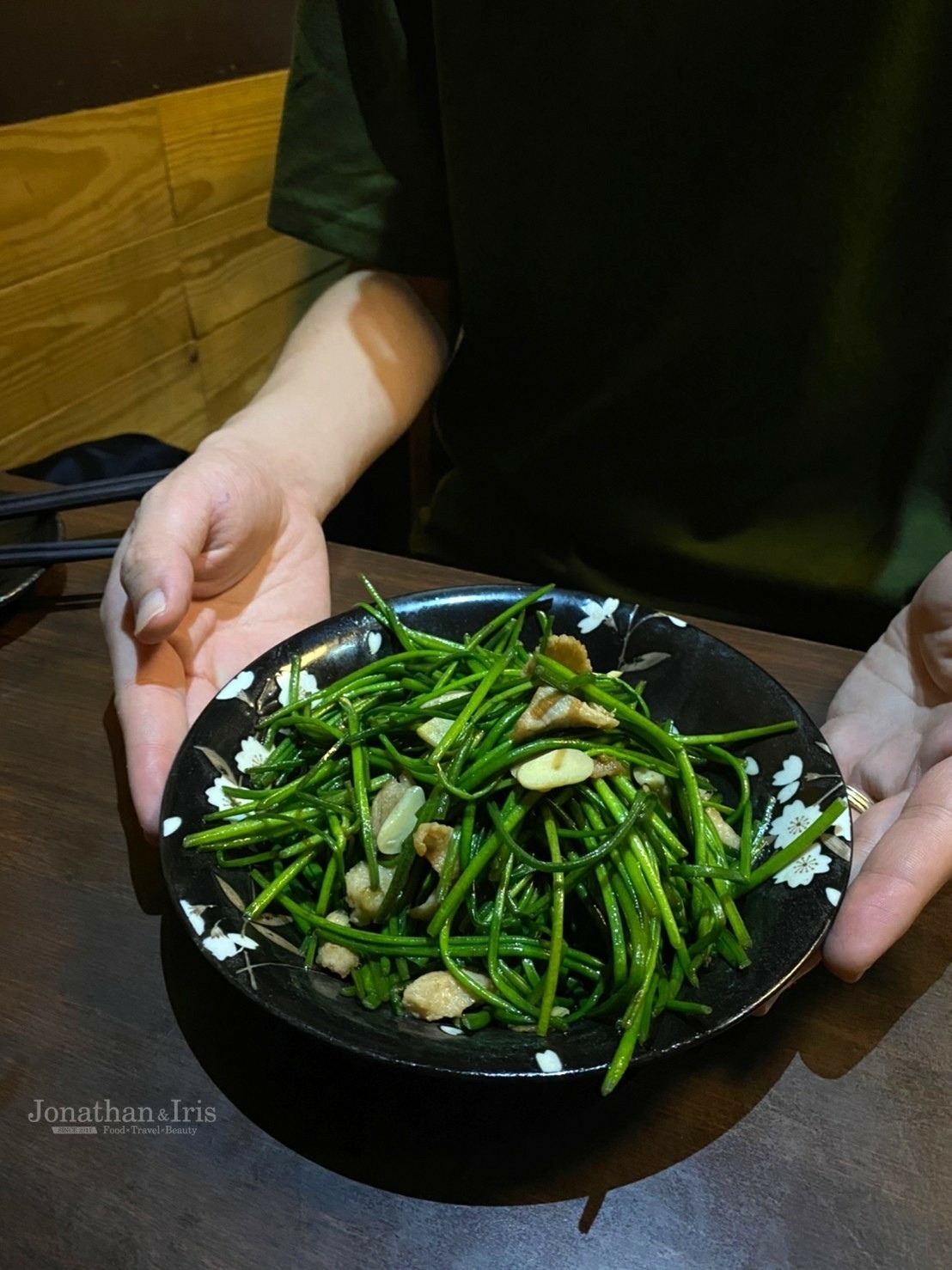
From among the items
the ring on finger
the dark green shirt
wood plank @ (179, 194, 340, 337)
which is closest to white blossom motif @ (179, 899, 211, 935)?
the ring on finger

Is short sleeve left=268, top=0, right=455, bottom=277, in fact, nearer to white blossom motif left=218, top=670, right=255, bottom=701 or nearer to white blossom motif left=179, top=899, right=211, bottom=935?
white blossom motif left=218, top=670, right=255, bottom=701

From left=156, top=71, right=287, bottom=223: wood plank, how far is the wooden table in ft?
6.77

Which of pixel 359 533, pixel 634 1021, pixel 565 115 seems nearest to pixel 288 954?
pixel 634 1021

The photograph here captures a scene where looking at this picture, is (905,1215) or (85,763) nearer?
(905,1215)

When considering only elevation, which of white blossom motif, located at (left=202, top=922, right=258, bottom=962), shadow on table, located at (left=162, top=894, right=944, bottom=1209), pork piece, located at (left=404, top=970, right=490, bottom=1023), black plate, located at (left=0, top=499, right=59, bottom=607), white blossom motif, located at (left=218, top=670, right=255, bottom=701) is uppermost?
white blossom motif, located at (left=218, top=670, right=255, bottom=701)

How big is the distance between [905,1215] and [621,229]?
114cm

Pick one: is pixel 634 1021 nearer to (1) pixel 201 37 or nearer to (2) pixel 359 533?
(2) pixel 359 533

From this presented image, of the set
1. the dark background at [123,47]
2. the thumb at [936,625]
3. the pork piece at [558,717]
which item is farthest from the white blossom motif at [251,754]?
the dark background at [123,47]

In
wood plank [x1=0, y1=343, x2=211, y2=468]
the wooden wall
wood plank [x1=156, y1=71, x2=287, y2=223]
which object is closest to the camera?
the wooden wall

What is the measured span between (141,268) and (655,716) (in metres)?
1.95

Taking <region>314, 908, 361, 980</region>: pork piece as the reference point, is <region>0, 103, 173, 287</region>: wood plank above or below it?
above

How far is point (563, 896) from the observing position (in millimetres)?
763

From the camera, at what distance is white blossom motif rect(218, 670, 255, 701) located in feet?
2.95

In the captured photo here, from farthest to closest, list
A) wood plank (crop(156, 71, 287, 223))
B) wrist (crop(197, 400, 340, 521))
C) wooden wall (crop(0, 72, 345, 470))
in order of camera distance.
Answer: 1. wood plank (crop(156, 71, 287, 223))
2. wooden wall (crop(0, 72, 345, 470))
3. wrist (crop(197, 400, 340, 521))
